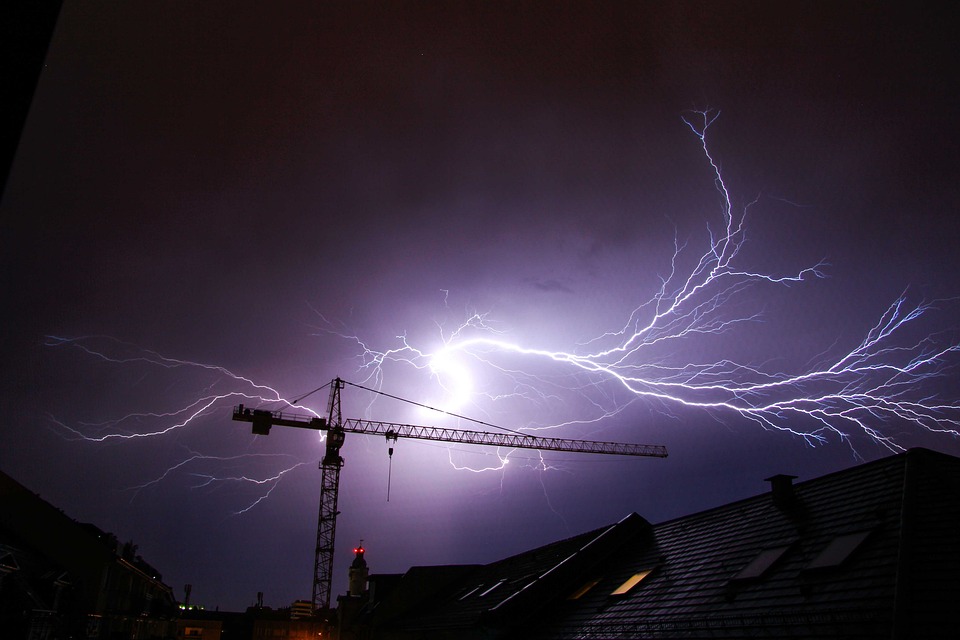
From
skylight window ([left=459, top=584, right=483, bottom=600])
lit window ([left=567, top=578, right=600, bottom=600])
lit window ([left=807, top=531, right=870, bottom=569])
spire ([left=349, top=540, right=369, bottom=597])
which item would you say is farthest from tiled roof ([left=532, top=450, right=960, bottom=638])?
spire ([left=349, top=540, right=369, bottom=597])

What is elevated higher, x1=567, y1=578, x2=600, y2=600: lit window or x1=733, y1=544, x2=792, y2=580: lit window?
x1=733, y1=544, x2=792, y2=580: lit window

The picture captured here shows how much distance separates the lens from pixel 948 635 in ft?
21.3

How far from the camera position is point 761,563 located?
10.3m

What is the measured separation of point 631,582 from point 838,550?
212 inches

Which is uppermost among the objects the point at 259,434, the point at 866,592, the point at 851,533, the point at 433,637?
the point at 259,434

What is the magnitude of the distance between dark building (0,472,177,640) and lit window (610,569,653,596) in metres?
16.4

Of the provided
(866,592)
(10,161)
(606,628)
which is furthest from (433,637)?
(10,161)

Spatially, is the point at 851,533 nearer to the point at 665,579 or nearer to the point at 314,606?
the point at 665,579

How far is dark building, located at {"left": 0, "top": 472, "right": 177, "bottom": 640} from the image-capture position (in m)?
18.1

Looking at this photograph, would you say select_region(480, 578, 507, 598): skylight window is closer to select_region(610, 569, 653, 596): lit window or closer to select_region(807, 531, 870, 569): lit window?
select_region(610, 569, 653, 596): lit window

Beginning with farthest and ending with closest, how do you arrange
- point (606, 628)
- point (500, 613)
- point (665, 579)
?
point (500, 613) → point (665, 579) → point (606, 628)

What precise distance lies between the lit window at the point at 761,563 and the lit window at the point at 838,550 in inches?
34.7

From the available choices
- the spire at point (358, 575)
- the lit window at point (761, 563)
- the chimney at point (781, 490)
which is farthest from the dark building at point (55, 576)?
the chimney at point (781, 490)

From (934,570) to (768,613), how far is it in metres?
2.20
